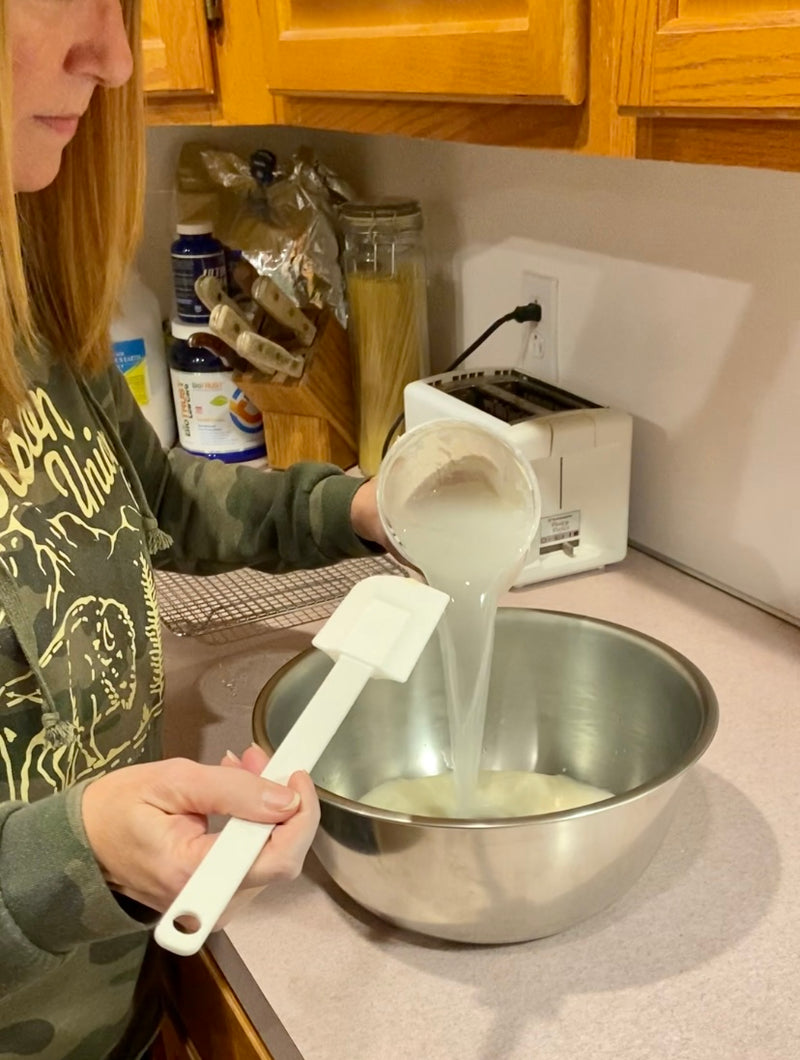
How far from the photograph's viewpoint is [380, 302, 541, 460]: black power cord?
1255mm

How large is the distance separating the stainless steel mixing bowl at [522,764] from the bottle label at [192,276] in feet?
2.59


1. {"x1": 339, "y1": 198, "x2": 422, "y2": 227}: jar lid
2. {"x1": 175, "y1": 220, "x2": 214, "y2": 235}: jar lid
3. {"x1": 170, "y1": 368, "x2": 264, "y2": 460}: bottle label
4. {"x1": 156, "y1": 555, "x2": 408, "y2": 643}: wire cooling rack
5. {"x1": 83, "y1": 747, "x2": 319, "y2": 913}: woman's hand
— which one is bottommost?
{"x1": 156, "y1": 555, "x2": 408, "y2": 643}: wire cooling rack

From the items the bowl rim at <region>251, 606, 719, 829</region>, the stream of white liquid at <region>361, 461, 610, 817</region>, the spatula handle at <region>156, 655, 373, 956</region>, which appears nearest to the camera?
the spatula handle at <region>156, 655, 373, 956</region>

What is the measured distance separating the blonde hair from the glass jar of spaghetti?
1.76 feet

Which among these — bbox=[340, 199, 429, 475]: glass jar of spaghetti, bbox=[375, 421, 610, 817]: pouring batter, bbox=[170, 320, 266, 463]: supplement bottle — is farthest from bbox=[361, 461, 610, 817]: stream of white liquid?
bbox=[170, 320, 266, 463]: supplement bottle

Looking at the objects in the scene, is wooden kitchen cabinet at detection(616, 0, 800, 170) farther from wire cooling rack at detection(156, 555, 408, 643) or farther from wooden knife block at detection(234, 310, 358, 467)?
wooden knife block at detection(234, 310, 358, 467)

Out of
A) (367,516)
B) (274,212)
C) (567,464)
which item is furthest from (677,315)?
(274,212)

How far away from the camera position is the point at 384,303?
136 centimetres

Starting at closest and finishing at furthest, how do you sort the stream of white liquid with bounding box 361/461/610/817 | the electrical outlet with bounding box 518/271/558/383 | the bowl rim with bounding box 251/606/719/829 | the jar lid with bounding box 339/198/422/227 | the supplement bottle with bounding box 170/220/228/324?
the bowl rim with bounding box 251/606/719/829 < the stream of white liquid with bounding box 361/461/610/817 < the electrical outlet with bounding box 518/271/558/383 < the jar lid with bounding box 339/198/422/227 < the supplement bottle with bounding box 170/220/228/324

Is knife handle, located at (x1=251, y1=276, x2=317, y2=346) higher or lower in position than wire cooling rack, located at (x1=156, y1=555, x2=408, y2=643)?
higher

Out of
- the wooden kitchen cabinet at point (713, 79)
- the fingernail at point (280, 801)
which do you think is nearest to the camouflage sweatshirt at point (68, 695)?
the fingernail at point (280, 801)

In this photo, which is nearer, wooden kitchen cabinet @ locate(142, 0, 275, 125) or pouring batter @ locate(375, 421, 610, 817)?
pouring batter @ locate(375, 421, 610, 817)

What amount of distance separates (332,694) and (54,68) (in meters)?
0.41

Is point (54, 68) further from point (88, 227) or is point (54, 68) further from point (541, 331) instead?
point (541, 331)
